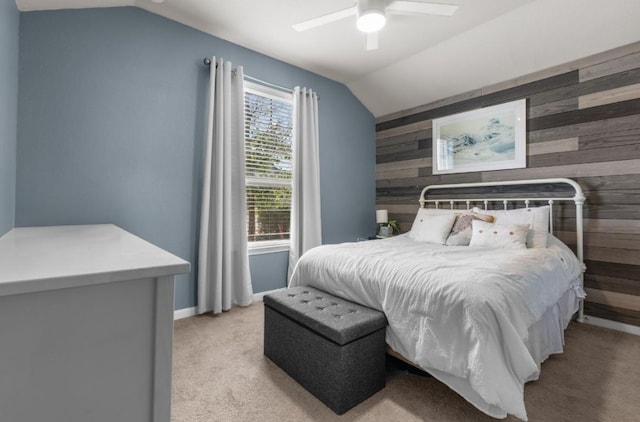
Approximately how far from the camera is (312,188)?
3.61 m

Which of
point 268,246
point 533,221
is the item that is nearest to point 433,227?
point 533,221

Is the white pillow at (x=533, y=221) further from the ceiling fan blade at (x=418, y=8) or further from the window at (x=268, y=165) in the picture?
the window at (x=268, y=165)

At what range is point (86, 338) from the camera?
68cm

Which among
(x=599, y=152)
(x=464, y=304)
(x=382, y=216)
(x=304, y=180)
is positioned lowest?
(x=464, y=304)

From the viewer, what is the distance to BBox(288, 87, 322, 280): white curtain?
350 centimetres

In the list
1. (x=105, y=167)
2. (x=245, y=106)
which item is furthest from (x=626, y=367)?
(x=105, y=167)

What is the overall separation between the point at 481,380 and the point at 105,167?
2.82 metres

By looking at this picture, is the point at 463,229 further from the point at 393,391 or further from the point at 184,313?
the point at 184,313

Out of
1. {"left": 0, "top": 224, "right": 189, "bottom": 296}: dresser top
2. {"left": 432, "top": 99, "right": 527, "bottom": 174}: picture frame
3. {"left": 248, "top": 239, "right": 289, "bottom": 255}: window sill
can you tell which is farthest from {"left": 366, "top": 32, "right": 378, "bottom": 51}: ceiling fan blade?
{"left": 0, "top": 224, "right": 189, "bottom": 296}: dresser top

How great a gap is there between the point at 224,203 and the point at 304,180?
3.30ft

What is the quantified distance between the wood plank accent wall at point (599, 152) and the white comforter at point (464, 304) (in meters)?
0.75

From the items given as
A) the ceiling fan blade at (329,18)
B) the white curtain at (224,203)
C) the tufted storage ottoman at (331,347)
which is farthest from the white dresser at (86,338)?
the ceiling fan blade at (329,18)

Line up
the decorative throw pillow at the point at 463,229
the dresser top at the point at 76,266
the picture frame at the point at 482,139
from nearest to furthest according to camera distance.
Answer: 1. the dresser top at the point at 76,266
2. the decorative throw pillow at the point at 463,229
3. the picture frame at the point at 482,139

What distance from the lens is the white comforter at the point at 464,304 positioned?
133 centimetres
